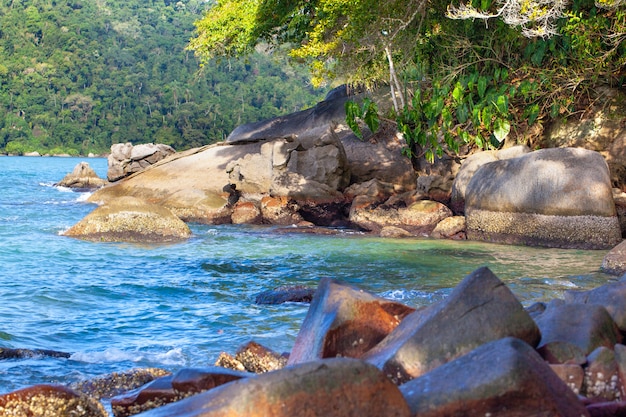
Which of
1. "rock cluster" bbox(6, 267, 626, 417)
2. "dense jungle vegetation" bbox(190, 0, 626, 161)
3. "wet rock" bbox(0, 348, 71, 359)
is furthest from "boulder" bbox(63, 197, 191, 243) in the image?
"rock cluster" bbox(6, 267, 626, 417)

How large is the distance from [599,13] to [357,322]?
38.6 feet

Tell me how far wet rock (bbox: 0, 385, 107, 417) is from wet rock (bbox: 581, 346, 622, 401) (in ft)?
8.64

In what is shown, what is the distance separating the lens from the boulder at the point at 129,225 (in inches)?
551

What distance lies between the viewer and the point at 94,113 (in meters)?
90.9

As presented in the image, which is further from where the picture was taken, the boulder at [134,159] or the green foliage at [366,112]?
the boulder at [134,159]

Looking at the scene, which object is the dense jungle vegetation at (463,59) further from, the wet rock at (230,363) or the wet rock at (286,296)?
the wet rock at (230,363)

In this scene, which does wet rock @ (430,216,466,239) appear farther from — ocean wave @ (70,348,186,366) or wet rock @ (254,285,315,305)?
ocean wave @ (70,348,186,366)

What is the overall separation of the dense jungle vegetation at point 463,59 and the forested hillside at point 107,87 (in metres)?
56.4

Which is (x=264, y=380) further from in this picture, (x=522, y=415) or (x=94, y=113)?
(x=94, y=113)

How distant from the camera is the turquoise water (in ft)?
21.7

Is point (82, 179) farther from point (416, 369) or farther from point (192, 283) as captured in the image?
point (416, 369)

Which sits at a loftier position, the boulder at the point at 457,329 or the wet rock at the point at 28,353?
the boulder at the point at 457,329

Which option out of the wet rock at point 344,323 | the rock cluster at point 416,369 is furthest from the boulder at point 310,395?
the wet rock at point 344,323

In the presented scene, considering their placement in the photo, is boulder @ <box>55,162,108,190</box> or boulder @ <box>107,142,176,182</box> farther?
boulder @ <box>55,162,108,190</box>
